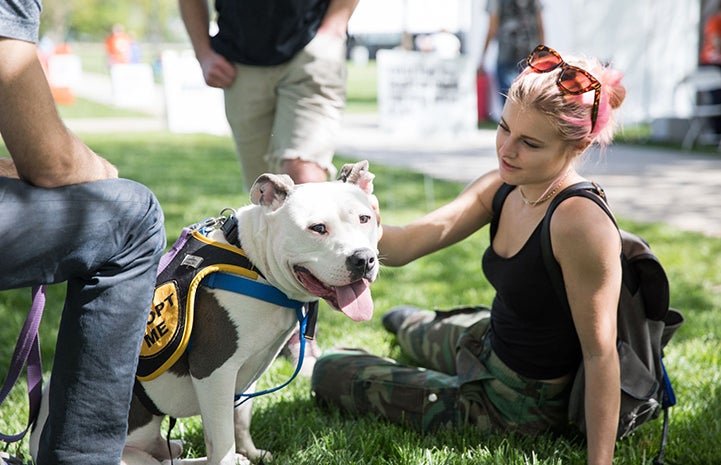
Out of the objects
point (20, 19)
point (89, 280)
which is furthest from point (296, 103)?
point (20, 19)

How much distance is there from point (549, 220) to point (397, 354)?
156 centimetres

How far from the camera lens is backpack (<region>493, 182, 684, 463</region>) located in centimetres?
296

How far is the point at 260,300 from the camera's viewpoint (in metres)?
2.59

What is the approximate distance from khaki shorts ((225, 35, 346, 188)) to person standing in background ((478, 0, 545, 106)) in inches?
315

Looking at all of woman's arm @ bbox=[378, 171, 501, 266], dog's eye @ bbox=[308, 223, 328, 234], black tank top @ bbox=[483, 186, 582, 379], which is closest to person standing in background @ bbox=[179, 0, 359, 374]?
woman's arm @ bbox=[378, 171, 501, 266]

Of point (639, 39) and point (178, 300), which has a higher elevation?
point (178, 300)

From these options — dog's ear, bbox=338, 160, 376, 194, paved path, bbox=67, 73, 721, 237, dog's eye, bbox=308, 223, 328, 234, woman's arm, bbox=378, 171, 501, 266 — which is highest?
dog's ear, bbox=338, 160, 376, 194

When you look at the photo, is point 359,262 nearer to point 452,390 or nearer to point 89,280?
point 89,280

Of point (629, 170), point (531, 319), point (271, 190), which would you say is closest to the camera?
point (271, 190)

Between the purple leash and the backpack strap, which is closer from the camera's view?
the purple leash

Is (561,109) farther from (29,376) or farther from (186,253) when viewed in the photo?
(29,376)

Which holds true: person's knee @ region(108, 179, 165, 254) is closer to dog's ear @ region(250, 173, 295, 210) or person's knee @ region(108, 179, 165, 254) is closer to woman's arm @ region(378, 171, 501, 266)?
dog's ear @ region(250, 173, 295, 210)

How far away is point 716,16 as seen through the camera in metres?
12.3

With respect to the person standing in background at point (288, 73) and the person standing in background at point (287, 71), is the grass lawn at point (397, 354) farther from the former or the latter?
the person standing in background at point (287, 71)
